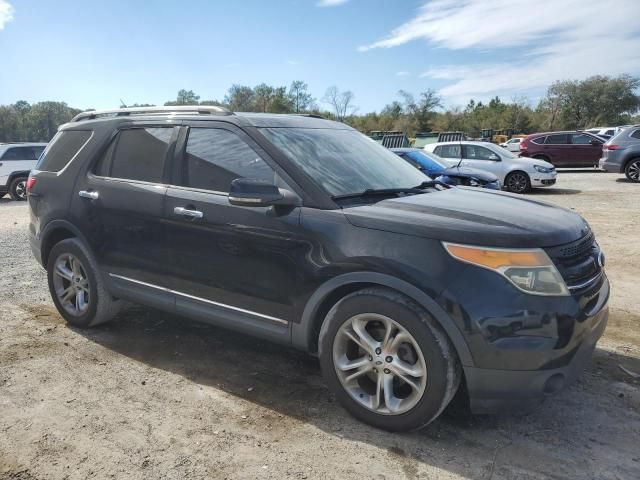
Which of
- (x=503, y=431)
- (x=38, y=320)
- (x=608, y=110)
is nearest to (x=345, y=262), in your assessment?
(x=503, y=431)

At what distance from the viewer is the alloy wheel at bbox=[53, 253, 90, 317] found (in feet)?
14.4

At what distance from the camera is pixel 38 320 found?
4777 millimetres

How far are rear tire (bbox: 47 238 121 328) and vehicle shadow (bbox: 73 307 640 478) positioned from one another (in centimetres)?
17

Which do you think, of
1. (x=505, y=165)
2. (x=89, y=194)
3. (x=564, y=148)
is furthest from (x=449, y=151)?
(x=89, y=194)

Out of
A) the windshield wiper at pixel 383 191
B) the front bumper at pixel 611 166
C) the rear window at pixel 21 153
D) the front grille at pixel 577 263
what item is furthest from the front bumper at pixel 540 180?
the rear window at pixel 21 153

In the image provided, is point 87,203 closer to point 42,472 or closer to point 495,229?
point 42,472

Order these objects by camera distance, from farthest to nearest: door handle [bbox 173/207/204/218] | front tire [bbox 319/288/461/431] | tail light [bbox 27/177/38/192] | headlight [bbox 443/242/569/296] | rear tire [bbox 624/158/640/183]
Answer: rear tire [bbox 624/158/640/183] → tail light [bbox 27/177/38/192] → door handle [bbox 173/207/204/218] → front tire [bbox 319/288/461/431] → headlight [bbox 443/242/569/296]

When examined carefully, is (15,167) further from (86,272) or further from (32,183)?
(86,272)

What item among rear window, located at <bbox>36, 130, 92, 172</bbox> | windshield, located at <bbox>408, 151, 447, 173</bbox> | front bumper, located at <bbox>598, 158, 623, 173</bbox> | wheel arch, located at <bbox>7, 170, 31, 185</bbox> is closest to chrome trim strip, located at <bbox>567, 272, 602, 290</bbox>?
rear window, located at <bbox>36, 130, 92, 172</bbox>

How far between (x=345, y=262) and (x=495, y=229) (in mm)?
819

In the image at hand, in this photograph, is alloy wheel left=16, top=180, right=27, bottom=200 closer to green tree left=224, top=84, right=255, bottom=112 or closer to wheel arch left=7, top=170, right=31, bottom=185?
wheel arch left=7, top=170, right=31, bottom=185

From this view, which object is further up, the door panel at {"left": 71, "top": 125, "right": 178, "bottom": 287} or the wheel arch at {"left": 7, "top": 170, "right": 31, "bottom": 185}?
the door panel at {"left": 71, "top": 125, "right": 178, "bottom": 287}

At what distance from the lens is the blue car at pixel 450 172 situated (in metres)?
10.8

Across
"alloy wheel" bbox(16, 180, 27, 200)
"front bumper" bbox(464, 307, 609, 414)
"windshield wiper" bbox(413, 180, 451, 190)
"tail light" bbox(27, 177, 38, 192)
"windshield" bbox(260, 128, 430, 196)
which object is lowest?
"alloy wheel" bbox(16, 180, 27, 200)
